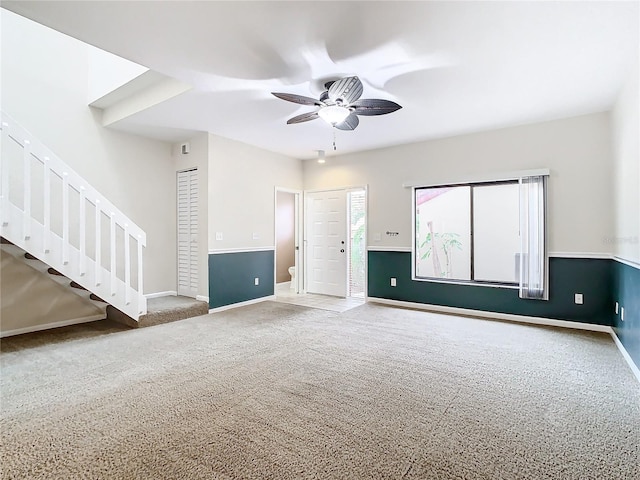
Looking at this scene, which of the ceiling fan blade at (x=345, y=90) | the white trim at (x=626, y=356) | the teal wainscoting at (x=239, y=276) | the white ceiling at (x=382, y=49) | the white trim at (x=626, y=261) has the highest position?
the white ceiling at (x=382, y=49)

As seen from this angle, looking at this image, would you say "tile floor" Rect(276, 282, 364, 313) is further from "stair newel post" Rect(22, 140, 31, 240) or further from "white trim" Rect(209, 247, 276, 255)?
"stair newel post" Rect(22, 140, 31, 240)

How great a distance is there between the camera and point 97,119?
4664 millimetres

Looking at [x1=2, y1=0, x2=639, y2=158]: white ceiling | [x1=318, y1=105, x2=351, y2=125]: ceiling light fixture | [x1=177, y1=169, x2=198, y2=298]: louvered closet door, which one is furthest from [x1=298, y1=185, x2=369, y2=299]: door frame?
[x1=318, y1=105, x2=351, y2=125]: ceiling light fixture

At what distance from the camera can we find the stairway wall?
3898 mm

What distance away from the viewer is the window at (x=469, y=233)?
194 inches

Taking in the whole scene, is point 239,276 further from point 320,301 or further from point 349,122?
point 349,122

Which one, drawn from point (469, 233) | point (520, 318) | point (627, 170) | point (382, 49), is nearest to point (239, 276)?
point (469, 233)

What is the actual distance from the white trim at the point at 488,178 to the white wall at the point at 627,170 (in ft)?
2.54

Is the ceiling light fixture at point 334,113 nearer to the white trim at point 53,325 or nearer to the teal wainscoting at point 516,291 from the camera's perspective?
the teal wainscoting at point 516,291

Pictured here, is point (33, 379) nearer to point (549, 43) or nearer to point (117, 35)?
point (117, 35)

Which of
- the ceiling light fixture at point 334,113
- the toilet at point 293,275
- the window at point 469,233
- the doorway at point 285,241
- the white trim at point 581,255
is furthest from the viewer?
the doorway at point 285,241

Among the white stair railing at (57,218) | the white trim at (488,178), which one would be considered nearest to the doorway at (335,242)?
the white trim at (488,178)

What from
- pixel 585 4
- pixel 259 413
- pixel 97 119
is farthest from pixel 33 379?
pixel 585 4

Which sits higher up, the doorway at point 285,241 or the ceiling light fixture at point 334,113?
the ceiling light fixture at point 334,113
